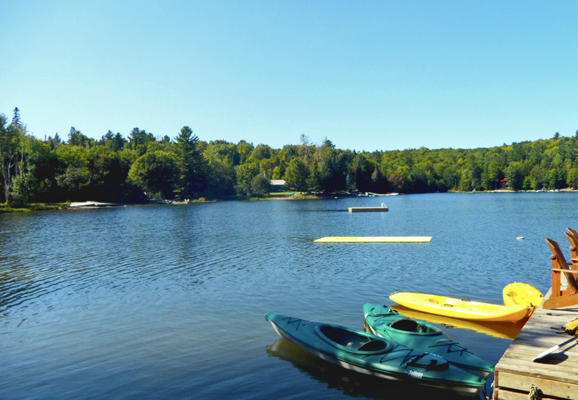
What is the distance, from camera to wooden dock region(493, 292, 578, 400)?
22.2ft

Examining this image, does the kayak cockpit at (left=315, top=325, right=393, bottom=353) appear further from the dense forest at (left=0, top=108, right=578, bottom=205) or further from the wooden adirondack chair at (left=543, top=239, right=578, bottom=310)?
the dense forest at (left=0, top=108, right=578, bottom=205)

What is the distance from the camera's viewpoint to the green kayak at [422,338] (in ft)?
31.3

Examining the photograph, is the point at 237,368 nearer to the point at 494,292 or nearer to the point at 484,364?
the point at 484,364

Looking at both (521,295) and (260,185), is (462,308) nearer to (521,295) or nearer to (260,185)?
(521,295)

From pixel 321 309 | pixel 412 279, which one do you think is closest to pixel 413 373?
pixel 321 309

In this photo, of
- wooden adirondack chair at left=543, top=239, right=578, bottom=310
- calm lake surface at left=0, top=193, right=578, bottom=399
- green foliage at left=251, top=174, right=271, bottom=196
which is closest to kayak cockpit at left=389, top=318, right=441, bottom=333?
calm lake surface at left=0, top=193, right=578, bottom=399

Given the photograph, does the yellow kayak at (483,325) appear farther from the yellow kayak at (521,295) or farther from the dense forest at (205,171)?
the dense forest at (205,171)

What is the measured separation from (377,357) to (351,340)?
1565mm

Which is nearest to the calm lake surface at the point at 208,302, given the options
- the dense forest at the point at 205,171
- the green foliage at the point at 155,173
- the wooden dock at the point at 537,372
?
the wooden dock at the point at 537,372

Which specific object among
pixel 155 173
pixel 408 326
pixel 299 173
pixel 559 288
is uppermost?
pixel 299 173

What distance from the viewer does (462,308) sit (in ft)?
46.3

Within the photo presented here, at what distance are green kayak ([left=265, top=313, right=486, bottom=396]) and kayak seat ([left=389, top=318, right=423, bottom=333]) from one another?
1155mm

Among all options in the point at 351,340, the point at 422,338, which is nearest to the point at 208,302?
the point at 351,340

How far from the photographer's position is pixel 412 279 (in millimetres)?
20188
